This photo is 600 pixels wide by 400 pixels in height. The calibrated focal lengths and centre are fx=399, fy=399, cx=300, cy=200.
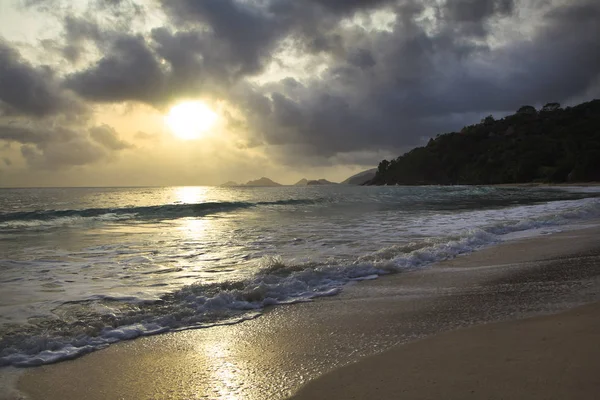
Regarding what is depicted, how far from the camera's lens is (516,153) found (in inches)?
4505

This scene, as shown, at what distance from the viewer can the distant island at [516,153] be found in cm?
8794

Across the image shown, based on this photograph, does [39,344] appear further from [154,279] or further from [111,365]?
[154,279]

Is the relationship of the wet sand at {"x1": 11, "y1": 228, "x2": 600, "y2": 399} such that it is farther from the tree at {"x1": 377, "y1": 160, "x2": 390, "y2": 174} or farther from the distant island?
the tree at {"x1": 377, "y1": 160, "x2": 390, "y2": 174}

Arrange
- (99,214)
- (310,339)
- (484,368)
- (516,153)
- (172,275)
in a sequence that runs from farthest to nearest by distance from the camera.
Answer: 1. (516,153)
2. (99,214)
3. (172,275)
4. (310,339)
5. (484,368)

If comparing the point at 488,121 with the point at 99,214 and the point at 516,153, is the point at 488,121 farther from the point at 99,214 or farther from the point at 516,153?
the point at 99,214

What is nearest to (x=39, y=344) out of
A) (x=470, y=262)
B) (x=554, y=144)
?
(x=470, y=262)

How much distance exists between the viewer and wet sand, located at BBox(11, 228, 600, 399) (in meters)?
3.40

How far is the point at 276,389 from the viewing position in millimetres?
3256

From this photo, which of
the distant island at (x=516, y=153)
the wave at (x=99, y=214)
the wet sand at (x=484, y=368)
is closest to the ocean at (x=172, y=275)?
the wet sand at (x=484, y=368)

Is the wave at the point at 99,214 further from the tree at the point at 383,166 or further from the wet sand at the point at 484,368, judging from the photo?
the tree at the point at 383,166

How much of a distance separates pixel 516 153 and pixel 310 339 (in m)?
127

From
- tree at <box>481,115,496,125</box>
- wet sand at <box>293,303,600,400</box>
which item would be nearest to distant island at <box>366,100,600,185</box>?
tree at <box>481,115,496,125</box>

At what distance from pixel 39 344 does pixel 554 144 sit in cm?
12739

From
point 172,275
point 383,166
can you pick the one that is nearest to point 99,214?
point 172,275
